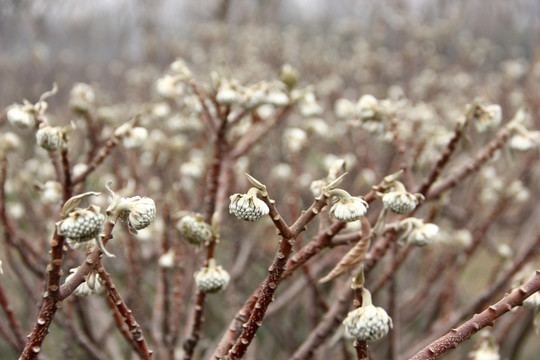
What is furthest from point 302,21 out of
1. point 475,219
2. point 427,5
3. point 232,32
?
point 475,219

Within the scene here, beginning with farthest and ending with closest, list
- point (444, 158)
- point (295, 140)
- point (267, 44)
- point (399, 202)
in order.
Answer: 1. point (267, 44)
2. point (295, 140)
3. point (444, 158)
4. point (399, 202)

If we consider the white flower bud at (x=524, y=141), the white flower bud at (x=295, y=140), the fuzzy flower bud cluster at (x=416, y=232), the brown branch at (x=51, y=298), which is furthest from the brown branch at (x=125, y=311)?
the white flower bud at (x=295, y=140)

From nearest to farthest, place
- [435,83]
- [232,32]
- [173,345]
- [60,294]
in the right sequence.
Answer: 1. [60,294]
2. [173,345]
3. [435,83]
4. [232,32]

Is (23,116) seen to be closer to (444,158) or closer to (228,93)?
(228,93)

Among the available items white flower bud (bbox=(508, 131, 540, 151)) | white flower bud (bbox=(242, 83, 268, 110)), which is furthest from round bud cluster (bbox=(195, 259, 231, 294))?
white flower bud (bbox=(508, 131, 540, 151))

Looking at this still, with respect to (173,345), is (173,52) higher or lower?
lower

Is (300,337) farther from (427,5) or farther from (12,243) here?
(427,5)

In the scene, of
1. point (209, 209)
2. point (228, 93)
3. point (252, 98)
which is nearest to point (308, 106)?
point (252, 98)
